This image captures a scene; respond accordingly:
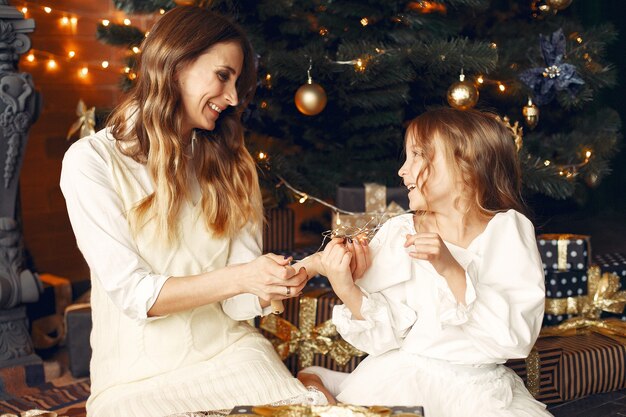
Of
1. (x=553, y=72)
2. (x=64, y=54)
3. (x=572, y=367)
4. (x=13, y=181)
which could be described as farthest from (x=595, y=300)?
(x=64, y=54)

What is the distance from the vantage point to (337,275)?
1826mm

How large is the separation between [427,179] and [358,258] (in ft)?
0.78

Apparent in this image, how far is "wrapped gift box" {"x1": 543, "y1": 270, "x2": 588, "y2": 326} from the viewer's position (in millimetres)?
2797

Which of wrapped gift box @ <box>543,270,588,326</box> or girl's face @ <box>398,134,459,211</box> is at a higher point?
girl's face @ <box>398,134,459,211</box>

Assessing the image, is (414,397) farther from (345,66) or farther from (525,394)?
(345,66)

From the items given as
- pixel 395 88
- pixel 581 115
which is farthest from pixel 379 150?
pixel 581 115

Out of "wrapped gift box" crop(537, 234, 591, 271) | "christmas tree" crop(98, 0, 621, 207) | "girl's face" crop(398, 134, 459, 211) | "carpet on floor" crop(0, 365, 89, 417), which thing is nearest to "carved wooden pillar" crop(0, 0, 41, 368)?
"carpet on floor" crop(0, 365, 89, 417)

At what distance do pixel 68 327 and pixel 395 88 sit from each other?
1.46 m

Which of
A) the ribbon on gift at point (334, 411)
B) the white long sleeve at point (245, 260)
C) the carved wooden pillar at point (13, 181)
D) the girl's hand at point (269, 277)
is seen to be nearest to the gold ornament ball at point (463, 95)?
the white long sleeve at point (245, 260)

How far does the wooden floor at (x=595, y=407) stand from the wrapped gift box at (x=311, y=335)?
0.65 metres

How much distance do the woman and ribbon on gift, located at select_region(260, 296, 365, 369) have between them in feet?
2.17

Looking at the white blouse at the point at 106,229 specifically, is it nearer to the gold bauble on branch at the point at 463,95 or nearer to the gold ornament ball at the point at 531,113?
the gold bauble on branch at the point at 463,95

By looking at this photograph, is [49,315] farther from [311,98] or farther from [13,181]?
[311,98]

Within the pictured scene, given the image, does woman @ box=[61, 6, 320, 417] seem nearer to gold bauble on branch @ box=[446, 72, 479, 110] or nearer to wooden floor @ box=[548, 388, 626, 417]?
gold bauble on branch @ box=[446, 72, 479, 110]
